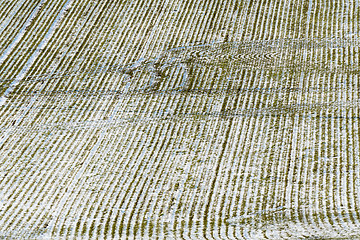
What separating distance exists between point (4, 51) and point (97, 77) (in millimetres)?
6008

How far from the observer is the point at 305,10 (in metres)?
27.8

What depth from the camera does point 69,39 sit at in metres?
26.8

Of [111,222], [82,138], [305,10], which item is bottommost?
[305,10]

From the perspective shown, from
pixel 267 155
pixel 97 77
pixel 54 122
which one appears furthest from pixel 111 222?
pixel 97 77

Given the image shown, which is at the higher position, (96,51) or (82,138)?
(82,138)

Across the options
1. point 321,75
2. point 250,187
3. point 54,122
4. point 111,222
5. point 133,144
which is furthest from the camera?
point 321,75

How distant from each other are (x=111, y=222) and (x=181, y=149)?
Answer: 475 cm

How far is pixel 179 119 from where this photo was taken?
19.2m

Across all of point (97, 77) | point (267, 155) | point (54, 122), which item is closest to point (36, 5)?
point (97, 77)

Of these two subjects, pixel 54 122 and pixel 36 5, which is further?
pixel 36 5

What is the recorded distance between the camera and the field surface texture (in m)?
13.2

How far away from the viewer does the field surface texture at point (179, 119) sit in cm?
1323

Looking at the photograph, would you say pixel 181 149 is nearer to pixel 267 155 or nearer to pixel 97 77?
pixel 267 155

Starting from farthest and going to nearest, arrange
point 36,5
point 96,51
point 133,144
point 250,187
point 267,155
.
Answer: point 36,5 < point 96,51 < point 133,144 < point 267,155 < point 250,187
